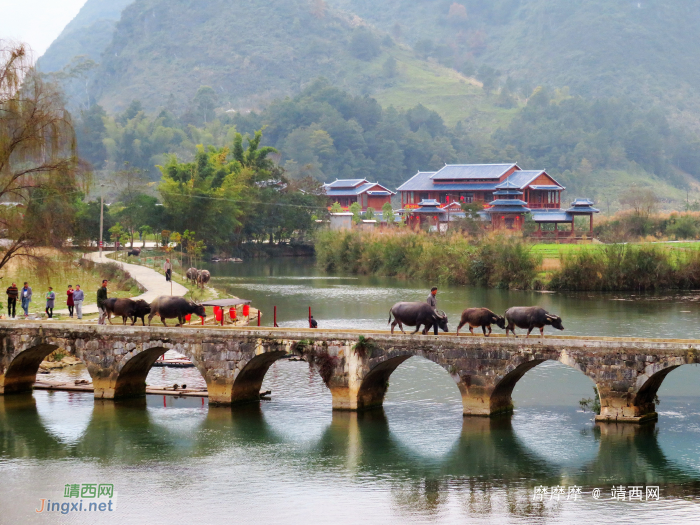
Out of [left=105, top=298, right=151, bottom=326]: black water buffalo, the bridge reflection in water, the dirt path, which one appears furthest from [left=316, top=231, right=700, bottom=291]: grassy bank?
[left=105, top=298, right=151, bottom=326]: black water buffalo

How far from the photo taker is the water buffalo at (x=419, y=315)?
32500mm

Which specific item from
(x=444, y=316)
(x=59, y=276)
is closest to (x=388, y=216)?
(x=59, y=276)

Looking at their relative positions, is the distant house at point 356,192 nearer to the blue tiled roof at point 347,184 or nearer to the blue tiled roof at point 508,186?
the blue tiled roof at point 347,184

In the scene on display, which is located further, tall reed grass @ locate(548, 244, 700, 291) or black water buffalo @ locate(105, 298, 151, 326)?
tall reed grass @ locate(548, 244, 700, 291)

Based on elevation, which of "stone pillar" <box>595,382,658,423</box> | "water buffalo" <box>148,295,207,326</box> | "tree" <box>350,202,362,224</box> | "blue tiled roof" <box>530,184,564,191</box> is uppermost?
"blue tiled roof" <box>530,184,564,191</box>

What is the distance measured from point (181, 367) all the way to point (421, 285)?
3975cm

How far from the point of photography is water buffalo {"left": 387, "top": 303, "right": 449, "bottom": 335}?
32.5m

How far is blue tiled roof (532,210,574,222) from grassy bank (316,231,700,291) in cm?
1440

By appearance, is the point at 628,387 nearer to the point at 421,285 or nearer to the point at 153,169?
the point at 421,285

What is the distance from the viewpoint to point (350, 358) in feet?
107

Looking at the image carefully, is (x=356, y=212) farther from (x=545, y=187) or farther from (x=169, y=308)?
(x=169, y=308)

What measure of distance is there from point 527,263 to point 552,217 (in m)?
33.5

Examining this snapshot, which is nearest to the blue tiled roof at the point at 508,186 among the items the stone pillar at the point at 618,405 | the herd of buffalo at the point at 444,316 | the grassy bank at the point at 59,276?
the grassy bank at the point at 59,276

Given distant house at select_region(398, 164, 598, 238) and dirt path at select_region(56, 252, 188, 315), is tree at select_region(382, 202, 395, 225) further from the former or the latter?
dirt path at select_region(56, 252, 188, 315)
